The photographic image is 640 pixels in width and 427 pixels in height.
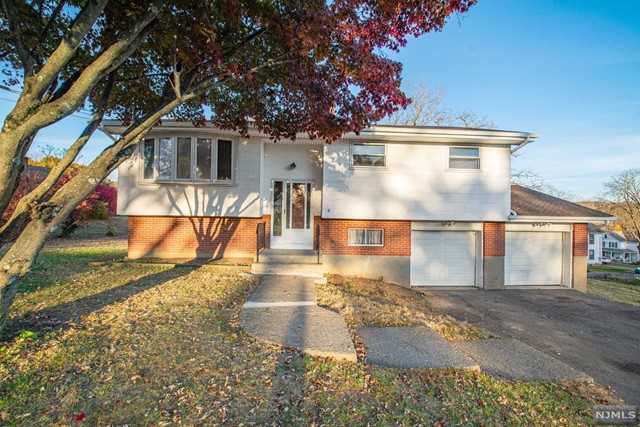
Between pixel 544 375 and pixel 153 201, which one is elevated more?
pixel 153 201

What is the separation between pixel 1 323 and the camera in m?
2.99

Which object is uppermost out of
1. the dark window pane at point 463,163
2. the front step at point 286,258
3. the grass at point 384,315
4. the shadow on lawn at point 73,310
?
the dark window pane at point 463,163

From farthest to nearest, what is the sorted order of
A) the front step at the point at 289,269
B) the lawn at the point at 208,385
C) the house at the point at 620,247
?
the house at the point at 620,247
the front step at the point at 289,269
the lawn at the point at 208,385

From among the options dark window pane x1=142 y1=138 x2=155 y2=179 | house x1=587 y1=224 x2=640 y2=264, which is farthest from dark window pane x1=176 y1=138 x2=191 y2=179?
house x1=587 y1=224 x2=640 y2=264

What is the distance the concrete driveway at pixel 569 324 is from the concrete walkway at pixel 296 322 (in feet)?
12.7

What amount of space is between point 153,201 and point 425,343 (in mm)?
9123

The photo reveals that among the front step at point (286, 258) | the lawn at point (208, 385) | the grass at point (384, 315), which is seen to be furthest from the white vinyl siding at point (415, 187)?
the lawn at point (208, 385)

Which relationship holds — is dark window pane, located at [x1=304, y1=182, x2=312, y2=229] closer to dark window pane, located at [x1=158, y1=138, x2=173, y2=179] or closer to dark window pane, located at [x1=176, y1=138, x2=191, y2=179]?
dark window pane, located at [x1=176, y1=138, x2=191, y2=179]

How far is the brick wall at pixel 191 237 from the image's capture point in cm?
1003

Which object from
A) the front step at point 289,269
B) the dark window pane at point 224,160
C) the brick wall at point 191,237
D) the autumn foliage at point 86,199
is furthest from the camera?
the autumn foliage at point 86,199

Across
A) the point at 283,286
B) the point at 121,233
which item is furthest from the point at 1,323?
the point at 121,233

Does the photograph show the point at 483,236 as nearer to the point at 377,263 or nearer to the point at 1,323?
the point at 377,263

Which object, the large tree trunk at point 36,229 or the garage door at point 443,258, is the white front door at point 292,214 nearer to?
the garage door at point 443,258

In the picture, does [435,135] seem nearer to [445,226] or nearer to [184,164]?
[445,226]
